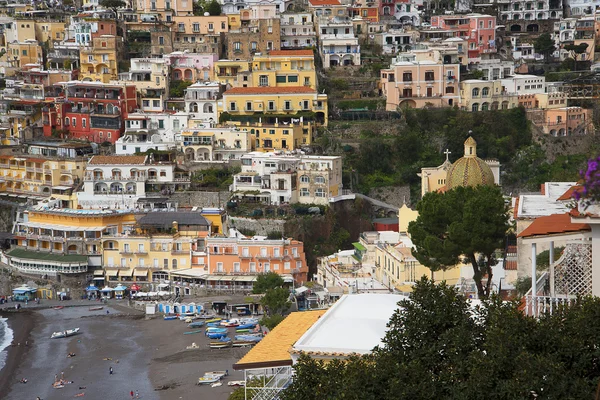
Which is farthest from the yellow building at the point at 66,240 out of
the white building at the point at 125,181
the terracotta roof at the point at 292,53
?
the terracotta roof at the point at 292,53

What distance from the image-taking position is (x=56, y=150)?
280 feet

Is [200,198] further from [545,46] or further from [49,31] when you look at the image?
[545,46]

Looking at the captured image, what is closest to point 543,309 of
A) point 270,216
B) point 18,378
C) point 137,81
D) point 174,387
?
point 174,387

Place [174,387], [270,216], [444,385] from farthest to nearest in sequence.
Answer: [270,216]
[174,387]
[444,385]

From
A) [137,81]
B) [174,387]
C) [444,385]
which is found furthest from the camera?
[137,81]

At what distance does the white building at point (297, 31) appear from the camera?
9531cm

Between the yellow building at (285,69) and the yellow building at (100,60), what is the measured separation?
37.7 ft

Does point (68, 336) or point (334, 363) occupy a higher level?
point (334, 363)

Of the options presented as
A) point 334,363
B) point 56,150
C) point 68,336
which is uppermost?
point 334,363

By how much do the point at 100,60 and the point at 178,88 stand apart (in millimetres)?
6486

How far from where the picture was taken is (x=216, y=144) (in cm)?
8250

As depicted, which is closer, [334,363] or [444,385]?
[444,385]

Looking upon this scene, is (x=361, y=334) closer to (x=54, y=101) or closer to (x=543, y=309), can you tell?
(x=543, y=309)

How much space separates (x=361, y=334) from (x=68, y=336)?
39.4 m
